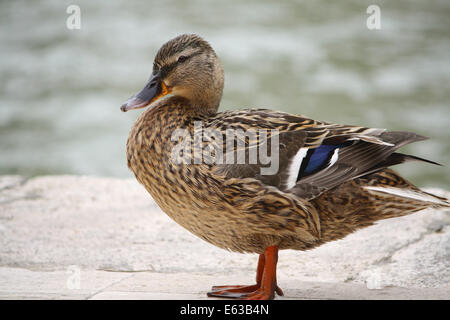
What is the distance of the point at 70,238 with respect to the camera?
3.46 m

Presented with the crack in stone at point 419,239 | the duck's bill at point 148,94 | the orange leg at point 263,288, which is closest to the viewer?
the orange leg at point 263,288

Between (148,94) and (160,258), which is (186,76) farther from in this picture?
(160,258)

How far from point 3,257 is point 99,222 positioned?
2.29 ft

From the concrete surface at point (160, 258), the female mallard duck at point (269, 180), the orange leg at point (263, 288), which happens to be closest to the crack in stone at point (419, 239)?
the concrete surface at point (160, 258)

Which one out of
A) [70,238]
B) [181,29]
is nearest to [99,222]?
[70,238]

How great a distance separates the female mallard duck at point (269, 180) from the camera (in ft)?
7.79

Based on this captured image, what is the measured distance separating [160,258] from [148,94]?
93cm

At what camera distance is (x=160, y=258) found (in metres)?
3.16

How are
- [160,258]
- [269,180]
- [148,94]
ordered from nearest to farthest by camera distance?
[269,180] → [148,94] → [160,258]

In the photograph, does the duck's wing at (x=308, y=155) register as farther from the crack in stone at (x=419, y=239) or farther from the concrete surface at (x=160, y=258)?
the crack in stone at (x=419, y=239)

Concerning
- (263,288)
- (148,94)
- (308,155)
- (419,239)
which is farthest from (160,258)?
(419,239)

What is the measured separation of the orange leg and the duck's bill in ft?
2.69

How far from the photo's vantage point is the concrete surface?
8.68 feet

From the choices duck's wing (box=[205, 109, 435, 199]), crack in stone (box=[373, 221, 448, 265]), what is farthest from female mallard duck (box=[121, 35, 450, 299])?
crack in stone (box=[373, 221, 448, 265])
